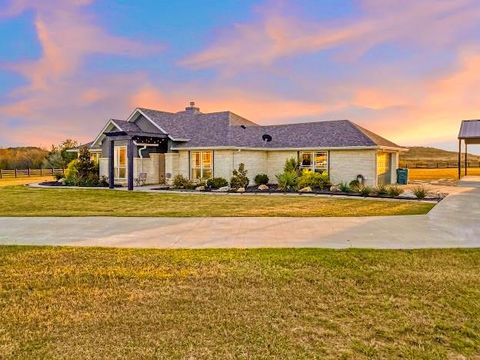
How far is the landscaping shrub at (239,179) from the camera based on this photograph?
2295 cm

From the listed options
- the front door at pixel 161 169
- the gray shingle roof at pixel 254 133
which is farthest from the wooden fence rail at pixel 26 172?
the gray shingle roof at pixel 254 133

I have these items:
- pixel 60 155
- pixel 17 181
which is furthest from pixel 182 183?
pixel 60 155

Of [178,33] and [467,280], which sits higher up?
[178,33]

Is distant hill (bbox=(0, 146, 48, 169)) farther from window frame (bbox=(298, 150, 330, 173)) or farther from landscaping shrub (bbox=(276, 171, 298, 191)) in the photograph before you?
landscaping shrub (bbox=(276, 171, 298, 191))

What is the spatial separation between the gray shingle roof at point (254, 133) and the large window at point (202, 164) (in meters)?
0.69

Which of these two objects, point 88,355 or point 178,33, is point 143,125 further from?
point 88,355

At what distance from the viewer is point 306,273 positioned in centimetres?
621

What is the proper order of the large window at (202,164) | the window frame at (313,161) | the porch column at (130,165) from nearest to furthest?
1. the porch column at (130,165)
2. the window frame at (313,161)
3. the large window at (202,164)

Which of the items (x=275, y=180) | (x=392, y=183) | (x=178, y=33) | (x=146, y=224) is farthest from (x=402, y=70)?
(x=146, y=224)

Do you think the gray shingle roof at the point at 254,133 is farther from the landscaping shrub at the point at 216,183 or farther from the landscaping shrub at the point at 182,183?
the landscaping shrub at the point at 182,183

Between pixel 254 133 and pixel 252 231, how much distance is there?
59.1 ft

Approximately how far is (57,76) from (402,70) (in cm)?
1920

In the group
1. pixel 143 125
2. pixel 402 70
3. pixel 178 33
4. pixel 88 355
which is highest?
pixel 178 33

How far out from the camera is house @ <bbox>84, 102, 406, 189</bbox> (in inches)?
915
